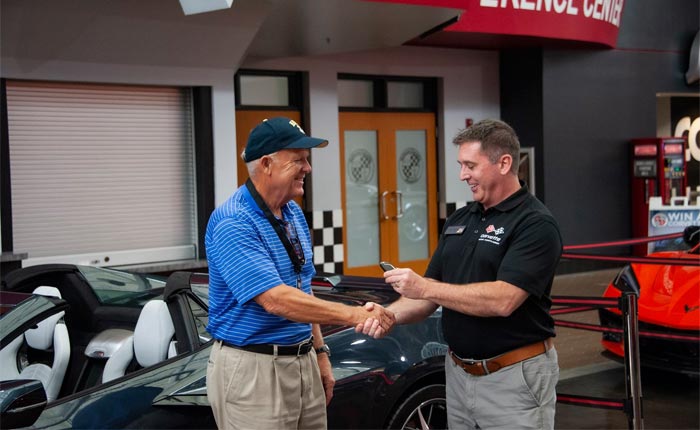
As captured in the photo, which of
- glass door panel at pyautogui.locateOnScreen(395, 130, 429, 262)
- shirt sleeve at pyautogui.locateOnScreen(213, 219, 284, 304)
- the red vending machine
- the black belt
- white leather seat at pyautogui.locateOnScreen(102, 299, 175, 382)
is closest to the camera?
shirt sleeve at pyautogui.locateOnScreen(213, 219, 284, 304)

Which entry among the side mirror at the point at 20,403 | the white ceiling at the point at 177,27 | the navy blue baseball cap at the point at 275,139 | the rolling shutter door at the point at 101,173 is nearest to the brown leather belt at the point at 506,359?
the navy blue baseball cap at the point at 275,139

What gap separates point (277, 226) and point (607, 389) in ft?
14.0

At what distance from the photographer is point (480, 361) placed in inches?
126

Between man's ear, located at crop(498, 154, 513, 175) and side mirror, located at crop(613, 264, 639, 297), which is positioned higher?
man's ear, located at crop(498, 154, 513, 175)

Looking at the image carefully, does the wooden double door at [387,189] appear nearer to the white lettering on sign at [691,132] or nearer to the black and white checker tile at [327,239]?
the black and white checker tile at [327,239]

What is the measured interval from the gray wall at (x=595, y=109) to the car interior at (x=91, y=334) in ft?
28.4

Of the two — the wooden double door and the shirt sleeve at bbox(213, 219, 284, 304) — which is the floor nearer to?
the shirt sleeve at bbox(213, 219, 284, 304)

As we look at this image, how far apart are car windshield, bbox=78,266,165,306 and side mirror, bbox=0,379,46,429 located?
1443 mm

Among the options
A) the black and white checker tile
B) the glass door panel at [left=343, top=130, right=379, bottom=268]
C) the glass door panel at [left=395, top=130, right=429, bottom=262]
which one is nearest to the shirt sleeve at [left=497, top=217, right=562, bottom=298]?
the black and white checker tile

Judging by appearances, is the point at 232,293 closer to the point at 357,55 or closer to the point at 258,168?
the point at 258,168

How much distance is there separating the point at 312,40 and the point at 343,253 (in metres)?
2.90

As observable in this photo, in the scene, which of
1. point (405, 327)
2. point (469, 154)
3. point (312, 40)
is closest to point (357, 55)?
point (312, 40)

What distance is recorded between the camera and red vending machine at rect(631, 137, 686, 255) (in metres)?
12.7

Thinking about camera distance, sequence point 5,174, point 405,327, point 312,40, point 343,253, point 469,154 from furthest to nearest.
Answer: point 343,253, point 312,40, point 5,174, point 405,327, point 469,154
